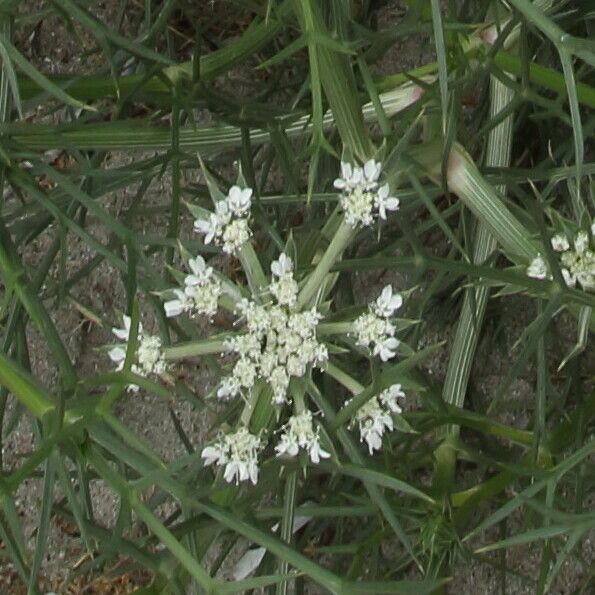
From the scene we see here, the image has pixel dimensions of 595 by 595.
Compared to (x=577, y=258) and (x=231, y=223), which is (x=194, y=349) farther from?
(x=577, y=258)

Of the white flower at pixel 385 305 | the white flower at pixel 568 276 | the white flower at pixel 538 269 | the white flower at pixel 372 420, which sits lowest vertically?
the white flower at pixel 372 420

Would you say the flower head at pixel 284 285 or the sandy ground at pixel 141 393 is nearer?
the flower head at pixel 284 285

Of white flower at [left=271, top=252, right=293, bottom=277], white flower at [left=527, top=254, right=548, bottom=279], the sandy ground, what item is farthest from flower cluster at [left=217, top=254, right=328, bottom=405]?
the sandy ground

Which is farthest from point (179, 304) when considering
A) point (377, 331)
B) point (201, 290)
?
point (377, 331)

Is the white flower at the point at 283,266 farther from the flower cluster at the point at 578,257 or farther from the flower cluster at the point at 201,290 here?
the flower cluster at the point at 578,257

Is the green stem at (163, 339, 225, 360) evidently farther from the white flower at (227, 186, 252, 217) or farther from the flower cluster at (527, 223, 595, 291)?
the flower cluster at (527, 223, 595, 291)

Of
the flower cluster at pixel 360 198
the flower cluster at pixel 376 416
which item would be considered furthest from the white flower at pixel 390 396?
the flower cluster at pixel 360 198

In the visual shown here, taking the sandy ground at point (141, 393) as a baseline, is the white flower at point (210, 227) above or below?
above
